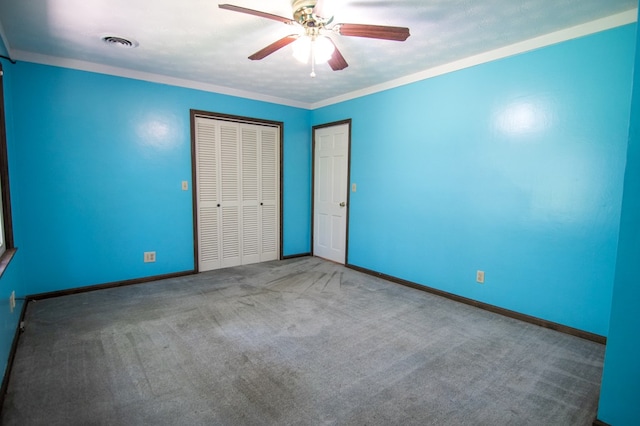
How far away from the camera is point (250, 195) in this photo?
15.3 feet

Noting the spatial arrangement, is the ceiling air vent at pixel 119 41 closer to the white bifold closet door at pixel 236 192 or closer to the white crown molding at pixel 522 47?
the white bifold closet door at pixel 236 192

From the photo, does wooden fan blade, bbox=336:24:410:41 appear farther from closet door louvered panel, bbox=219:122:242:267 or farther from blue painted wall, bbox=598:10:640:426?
closet door louvered panel, bbox=219:122:242:267

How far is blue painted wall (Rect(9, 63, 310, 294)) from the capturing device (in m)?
3.13

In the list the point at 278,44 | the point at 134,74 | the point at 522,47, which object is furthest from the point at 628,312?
the point at 134,74

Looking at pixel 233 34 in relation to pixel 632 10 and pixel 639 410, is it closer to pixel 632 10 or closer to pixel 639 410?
pixel 632 10

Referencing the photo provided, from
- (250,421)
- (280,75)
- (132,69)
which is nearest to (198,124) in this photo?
(132,69)

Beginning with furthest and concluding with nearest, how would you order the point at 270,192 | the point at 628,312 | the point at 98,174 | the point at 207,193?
the point at 270,192 → the point at 207,193 → the point at 98,174 → the point at 628,312

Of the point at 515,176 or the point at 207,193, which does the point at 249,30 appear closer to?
the point at 207,193

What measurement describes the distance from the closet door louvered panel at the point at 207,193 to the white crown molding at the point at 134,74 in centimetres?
43

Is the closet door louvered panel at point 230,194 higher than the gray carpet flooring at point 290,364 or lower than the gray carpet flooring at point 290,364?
higher

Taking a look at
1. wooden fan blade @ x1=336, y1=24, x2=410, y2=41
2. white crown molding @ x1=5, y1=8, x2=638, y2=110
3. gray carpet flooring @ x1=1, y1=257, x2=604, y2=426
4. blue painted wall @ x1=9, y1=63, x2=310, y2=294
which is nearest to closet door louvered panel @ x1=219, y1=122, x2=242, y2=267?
blue painted wall @ x1=9, y1=63, x2=310, y2=294

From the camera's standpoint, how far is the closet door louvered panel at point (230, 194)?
4.34 m

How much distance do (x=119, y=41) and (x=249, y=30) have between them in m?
1.23

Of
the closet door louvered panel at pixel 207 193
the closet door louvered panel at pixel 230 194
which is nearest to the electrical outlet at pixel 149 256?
the closet door louvered panel at pixel 207 193
